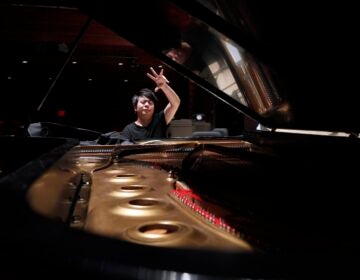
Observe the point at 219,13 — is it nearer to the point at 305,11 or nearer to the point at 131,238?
the point at 305,11

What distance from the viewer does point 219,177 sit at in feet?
6.04

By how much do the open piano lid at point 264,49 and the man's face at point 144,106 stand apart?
1.65 meters

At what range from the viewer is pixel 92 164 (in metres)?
2.13

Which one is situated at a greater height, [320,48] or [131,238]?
[320,48]

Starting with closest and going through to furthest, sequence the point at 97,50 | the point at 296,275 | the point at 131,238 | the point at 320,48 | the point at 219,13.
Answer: the point at 296,275
the point at 131,238
the point at 320,48
the point at 219,13
the point at 97,50

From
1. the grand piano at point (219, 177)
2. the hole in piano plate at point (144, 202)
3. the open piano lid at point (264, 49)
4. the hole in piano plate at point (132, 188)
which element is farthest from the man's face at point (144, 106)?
the hole in piano plate at point (144, 202)

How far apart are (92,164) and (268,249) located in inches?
60.1

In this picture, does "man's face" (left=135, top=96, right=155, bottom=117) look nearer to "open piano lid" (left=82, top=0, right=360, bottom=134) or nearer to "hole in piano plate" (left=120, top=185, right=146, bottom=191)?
"open piano lid" (left=82, top=0, right=360, bottom=134)

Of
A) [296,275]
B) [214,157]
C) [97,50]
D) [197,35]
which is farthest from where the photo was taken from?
[97,50]

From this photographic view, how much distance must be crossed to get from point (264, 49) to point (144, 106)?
262 cm

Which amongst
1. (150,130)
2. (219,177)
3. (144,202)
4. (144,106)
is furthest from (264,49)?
(150,130)

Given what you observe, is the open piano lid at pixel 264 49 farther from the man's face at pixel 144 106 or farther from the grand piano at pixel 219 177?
the man's face at pixel 144 106

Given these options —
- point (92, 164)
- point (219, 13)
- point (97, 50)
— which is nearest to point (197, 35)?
point (219, 13)

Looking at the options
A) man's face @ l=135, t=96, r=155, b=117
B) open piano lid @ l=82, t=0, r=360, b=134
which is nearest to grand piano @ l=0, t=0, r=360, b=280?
open piano lid @ l=82, t=0, r=360, b=134
